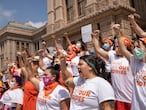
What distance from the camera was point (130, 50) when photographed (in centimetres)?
416

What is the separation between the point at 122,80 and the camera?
4098 millimetres

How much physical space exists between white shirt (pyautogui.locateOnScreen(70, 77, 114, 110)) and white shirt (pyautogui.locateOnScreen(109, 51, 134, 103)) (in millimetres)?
942

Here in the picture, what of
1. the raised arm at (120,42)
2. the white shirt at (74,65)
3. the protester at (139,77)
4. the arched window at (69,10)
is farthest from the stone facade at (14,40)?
the protester at (139,77)

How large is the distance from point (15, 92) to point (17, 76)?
1.03 ft

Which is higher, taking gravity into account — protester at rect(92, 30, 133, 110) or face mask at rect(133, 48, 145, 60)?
face mask at rect(133, 48, 145, 60)

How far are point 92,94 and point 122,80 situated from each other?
1.08m

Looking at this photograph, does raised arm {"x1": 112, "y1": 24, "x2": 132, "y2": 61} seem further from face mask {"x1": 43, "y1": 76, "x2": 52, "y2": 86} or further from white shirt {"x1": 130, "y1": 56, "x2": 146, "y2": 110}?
face mask {"x1": 43, "y1": 76, "x2": 52, "y2": 86}

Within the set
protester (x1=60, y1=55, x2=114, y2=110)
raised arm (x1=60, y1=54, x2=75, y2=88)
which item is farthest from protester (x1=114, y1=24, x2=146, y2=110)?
raised arm (x1=60, y1=54, x2=75, y2=88)

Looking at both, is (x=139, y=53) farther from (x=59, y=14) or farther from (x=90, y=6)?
(x=59, y=14)

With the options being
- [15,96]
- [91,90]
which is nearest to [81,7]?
[15,96]

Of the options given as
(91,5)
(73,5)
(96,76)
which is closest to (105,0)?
(91,5)

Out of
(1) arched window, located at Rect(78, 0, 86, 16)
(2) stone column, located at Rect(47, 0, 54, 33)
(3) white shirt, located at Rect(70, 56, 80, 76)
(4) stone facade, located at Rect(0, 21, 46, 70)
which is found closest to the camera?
(3) white shirt, located at Rect(70, 56, 80, 76)

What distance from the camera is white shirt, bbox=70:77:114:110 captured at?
10.1ft

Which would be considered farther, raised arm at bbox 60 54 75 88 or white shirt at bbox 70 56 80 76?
white shirt at bbox 70 56 80 76
